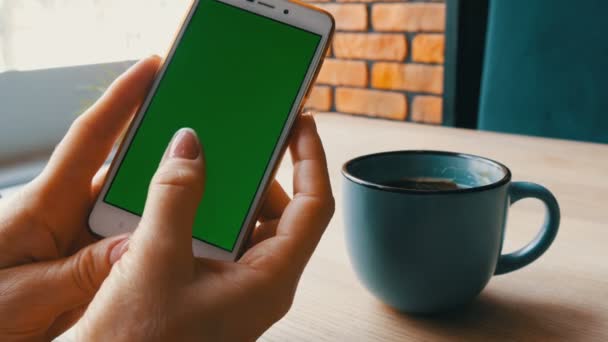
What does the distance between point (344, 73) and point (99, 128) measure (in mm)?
1275

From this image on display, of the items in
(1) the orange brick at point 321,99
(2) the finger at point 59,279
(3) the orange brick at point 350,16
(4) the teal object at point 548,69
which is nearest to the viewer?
(2) the finger at point 59,279

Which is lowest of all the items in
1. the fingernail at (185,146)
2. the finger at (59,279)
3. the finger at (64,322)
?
the finger at (64,322)

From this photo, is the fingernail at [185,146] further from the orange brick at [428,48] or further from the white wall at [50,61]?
the orange brick at [428,48]

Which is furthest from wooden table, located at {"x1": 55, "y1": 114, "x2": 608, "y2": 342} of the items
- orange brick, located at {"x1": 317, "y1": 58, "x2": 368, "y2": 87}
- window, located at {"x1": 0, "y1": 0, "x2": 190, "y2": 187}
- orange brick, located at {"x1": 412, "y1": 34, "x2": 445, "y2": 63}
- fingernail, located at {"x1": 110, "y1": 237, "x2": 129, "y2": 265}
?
orange brick, located at {"x1": 317, "y1": 58, "x2": 368, "y2": 87}

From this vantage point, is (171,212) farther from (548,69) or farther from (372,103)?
(372,103)

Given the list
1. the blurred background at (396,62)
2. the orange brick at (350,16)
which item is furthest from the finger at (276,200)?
the orange brick at (350,16)

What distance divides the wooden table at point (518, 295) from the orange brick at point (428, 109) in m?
0.85

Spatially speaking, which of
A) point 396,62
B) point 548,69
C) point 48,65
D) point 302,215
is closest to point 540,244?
point 302,215

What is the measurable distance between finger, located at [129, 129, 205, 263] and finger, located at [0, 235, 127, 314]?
3.8 inches

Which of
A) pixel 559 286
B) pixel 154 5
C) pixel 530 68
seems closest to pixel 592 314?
pixel 559 286

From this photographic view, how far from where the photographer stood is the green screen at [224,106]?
50 centimetres

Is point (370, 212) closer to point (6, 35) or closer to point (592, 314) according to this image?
point (592, 314)

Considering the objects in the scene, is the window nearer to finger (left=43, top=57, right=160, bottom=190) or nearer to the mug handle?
finger (left=43, top=57, right=160, bottom=190)

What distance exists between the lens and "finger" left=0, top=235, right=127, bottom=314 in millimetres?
442
